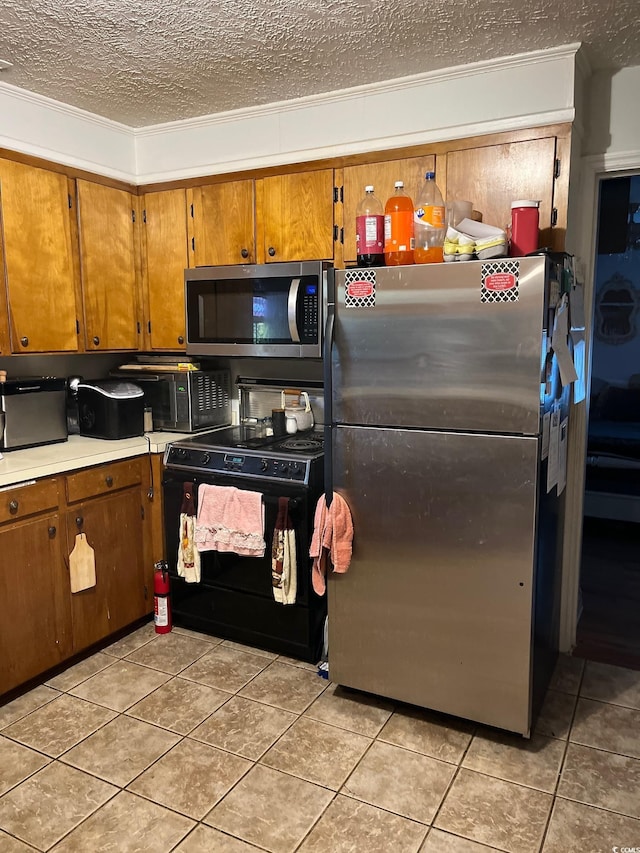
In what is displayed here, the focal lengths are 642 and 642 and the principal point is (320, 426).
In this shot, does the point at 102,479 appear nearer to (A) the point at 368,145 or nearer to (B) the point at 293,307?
(B) the point at 293,307

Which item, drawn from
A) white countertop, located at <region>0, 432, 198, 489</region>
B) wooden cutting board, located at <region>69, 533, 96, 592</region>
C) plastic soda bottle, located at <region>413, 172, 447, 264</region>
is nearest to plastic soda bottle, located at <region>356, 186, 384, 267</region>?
plastic soda bottle, located at <region>413, 172, 447, 264</region>

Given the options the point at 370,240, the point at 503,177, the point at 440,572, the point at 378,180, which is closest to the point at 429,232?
the point at 370,240

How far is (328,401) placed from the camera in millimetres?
2395

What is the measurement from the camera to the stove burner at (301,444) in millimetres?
2885

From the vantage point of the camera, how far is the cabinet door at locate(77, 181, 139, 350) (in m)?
3.09

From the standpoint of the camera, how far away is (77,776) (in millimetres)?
2113

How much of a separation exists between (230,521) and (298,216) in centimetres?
141

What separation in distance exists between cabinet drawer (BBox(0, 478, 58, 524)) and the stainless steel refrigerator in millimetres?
1140

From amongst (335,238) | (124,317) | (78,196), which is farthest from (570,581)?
(78,196)

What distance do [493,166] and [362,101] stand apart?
648 millimetres

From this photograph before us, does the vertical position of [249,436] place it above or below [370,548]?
above

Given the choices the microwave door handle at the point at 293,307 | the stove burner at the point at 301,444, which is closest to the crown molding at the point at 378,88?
the microwave door handle at the point at 293,307

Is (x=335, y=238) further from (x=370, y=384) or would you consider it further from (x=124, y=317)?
(x=124, y=317)

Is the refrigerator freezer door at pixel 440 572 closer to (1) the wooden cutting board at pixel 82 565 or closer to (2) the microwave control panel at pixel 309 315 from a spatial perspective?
(2) the microwave control panel at pixel 309 315
